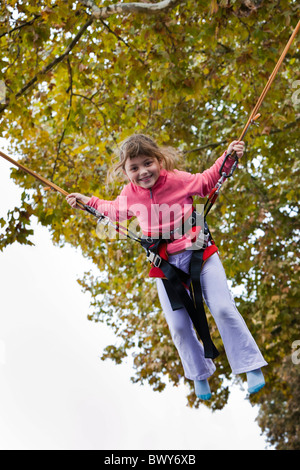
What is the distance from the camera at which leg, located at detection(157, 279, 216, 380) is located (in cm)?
351

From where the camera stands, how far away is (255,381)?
3.26 m

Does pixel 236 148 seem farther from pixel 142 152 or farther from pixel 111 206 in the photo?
pixel 111 206

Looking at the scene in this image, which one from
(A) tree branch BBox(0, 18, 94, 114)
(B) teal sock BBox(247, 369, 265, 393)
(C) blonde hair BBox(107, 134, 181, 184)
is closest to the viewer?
(B) teal sock BBox(247, 369, 265, 393)

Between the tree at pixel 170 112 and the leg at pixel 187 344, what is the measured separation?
2.34m

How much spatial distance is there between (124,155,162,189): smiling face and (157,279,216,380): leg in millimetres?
709

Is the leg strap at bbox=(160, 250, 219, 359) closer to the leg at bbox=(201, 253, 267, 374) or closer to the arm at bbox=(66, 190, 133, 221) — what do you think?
the leg at bbox=(201, 253, 267, 374)

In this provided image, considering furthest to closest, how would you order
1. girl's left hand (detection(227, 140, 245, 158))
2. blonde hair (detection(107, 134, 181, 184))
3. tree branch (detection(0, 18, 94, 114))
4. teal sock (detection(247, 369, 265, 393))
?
tree branch (detection(0, 18, 94, 114)) → blonde hair (detection(107, 134, 181, 184)) → girl's left hand (detection(227, 140, 245, 158)) → teal sock (detection(247, 369, 265, 393))

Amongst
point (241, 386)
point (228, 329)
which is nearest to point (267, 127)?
Result: point (228, 329)

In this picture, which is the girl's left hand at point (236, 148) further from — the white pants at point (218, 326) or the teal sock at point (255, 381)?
the teal sock at point (255, 381)

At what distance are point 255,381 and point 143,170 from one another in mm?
1444

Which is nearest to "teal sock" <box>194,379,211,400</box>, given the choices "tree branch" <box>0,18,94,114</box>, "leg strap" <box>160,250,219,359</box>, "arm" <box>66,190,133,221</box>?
"leg strap" <box>160,250,219,359</box>

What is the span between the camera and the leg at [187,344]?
3.51 meters

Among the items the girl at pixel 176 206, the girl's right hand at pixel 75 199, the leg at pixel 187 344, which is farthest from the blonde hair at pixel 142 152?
the leg at pixel 187 344

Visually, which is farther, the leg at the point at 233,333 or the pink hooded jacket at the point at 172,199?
the pink hooded jacket at the point at 172,199
